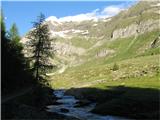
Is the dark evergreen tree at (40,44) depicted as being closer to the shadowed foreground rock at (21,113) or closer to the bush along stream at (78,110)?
the bush along stream at (78,110)

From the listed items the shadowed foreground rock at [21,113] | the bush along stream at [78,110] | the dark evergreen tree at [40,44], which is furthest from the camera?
the dark evergreen tree at [40,44]

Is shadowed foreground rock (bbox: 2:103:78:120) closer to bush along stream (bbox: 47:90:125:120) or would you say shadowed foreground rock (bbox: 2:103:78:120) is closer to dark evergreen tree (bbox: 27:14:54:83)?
bush along stream (bbox: 47:90:125:120)

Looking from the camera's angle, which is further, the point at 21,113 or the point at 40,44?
the point at 40,44

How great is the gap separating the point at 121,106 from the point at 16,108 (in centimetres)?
2338

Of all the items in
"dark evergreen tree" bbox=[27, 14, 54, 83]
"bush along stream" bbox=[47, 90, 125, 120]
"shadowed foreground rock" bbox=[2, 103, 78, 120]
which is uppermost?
"dark evergreen tree" bbox=[27, 14, 54, 83]

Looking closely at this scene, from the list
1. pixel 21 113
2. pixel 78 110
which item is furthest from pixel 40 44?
pixel 21 113

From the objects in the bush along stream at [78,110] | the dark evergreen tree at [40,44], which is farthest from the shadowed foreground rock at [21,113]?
the dark evergreen tree at [40,44]

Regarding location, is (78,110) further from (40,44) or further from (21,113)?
(21,113)

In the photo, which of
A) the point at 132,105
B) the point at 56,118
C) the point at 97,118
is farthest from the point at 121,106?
the point at 56,118

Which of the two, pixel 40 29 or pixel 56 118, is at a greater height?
pixel 40 29

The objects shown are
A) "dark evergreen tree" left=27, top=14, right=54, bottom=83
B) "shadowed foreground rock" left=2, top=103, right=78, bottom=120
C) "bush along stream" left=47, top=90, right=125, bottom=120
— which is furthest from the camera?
"dark evergreen tree" left=27, top=14, right=54, bottom=83

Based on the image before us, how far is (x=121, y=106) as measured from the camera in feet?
220

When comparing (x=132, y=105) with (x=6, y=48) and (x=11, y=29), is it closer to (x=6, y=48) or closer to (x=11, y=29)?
(x=6, y=48)

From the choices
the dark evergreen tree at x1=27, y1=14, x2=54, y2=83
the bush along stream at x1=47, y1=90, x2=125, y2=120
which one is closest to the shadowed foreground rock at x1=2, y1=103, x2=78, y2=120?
the bush along stream at x1=47, y1=90, x2=125, y2=120
